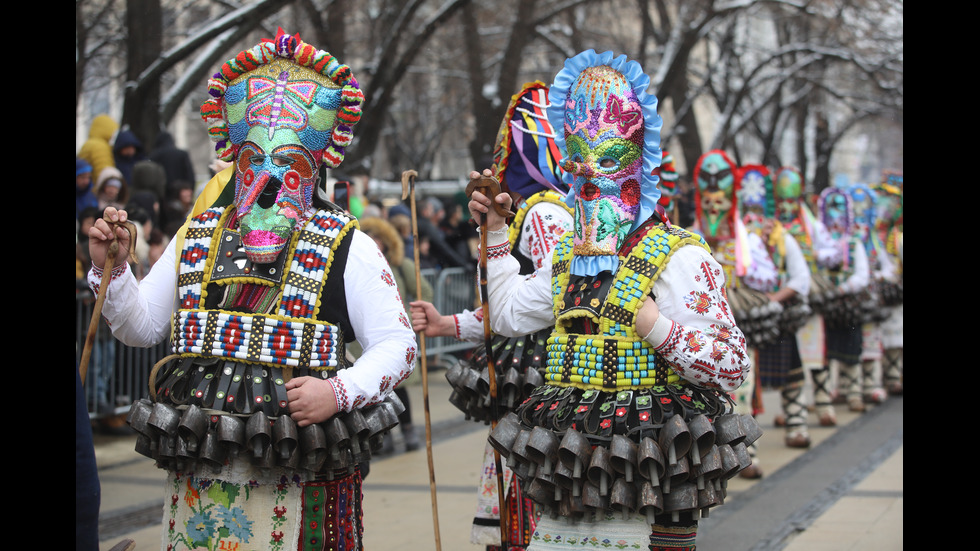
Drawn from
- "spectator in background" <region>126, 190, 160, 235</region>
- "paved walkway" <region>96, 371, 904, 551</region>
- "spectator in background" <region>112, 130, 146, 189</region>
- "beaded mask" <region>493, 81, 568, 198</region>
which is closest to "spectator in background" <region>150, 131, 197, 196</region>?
"spectator in background" <region>112, 130, 146, 189</region>

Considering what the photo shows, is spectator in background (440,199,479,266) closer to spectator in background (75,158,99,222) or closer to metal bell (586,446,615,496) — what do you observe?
spectator in background (75,158,99,222)

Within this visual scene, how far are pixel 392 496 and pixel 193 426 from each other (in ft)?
13.8

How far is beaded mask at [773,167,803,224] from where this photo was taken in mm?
10188

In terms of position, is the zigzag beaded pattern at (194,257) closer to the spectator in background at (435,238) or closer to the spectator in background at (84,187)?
the spectator in background at (84,187)

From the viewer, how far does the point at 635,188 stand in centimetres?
390

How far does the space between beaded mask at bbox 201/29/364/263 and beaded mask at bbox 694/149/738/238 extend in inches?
193

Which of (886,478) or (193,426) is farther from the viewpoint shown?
(886,478)

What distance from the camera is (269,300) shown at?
3.75 metres

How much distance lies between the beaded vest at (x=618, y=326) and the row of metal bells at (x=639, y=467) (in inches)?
8.6

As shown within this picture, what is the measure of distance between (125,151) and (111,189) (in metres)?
1.72

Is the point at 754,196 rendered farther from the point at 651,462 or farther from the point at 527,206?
the point at 651,462
